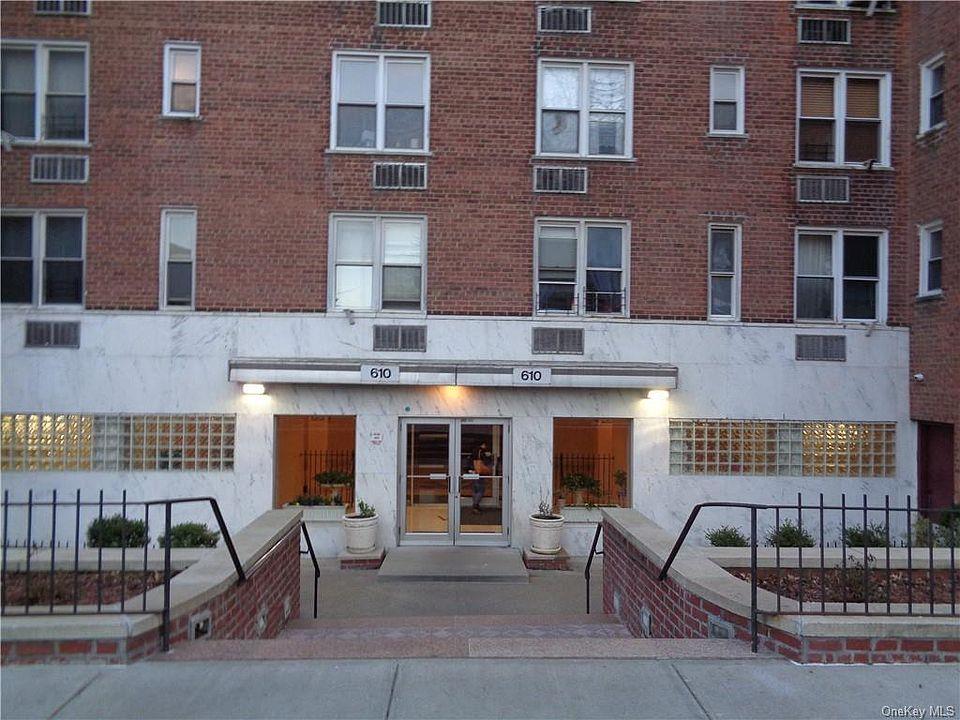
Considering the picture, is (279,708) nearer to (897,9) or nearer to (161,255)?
(161,255)

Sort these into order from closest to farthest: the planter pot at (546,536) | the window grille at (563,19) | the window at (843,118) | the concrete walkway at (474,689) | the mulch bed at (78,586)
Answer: the concrete walkway at (474,689) → the mulch bed at (78,586) → the planter pot at (546,536) → the window grille at (563,19) → the window at (843,118)

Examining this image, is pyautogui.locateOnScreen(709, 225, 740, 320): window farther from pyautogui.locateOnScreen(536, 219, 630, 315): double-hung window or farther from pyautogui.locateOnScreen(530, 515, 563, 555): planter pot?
pyautogui.locateOnScreen(530, 515, 563, 555): planter pot

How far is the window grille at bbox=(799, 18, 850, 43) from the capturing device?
1154 centimetres

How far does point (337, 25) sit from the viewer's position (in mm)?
11133

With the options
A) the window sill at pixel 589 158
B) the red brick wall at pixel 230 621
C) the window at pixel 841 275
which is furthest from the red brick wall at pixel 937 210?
the red brick wall at pixel 230 621

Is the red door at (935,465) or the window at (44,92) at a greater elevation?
the window at (44,92)

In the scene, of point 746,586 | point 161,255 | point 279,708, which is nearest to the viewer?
point 279,708

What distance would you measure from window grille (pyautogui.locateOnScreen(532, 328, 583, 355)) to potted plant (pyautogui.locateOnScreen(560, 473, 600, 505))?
219 cm

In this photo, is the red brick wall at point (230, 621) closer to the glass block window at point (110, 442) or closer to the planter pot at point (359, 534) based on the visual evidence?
the planter pot at point (359, 534)

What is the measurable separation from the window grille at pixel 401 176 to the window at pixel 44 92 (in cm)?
505

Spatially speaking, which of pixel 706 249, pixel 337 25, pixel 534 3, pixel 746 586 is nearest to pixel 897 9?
pixel 706 249

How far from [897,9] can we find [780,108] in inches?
109

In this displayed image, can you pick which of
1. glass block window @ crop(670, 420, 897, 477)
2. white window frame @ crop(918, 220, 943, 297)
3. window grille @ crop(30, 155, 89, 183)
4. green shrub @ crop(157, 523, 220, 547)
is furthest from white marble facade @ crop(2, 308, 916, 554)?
window grille @ crop(30, 155, 89, 183)

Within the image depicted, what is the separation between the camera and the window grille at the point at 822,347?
11422 millimetres
